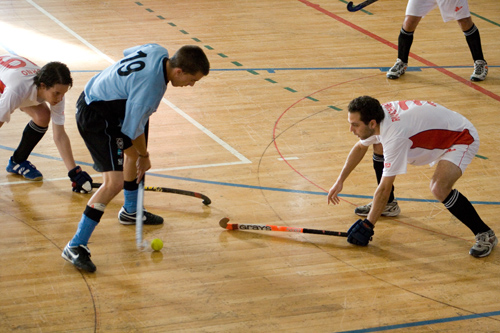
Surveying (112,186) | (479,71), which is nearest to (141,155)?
(112,186)

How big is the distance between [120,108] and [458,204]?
2091mm

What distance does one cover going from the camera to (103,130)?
3.64 metres

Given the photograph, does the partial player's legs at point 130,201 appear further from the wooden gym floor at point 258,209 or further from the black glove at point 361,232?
the black glove at point 361,232

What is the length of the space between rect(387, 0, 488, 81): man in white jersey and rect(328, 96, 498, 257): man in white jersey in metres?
2.96

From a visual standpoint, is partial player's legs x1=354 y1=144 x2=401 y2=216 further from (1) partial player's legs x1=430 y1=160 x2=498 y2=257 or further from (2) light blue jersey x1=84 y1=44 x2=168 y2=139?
(2) light blue jersey x1=84 y1=44 x2=168 y2=139

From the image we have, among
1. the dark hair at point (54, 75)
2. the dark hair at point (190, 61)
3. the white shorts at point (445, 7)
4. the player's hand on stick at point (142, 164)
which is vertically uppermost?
the dark hair at point (190, 61)

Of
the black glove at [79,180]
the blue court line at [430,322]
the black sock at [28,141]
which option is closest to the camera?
the blue court line at [430,322]

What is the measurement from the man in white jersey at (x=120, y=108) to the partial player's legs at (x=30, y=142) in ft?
3.30

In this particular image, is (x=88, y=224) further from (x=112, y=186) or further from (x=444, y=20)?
(x=444, y=20)

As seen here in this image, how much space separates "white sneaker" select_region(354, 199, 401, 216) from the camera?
4367 millimetres

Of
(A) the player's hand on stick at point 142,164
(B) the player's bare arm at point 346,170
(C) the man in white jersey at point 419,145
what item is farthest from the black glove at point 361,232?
(A) the player's hand on stick at point 142,164

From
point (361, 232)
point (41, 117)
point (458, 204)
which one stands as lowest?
point (361, 232)

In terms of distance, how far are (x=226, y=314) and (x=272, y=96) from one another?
3.29 metres

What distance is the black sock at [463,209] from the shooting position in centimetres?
387
